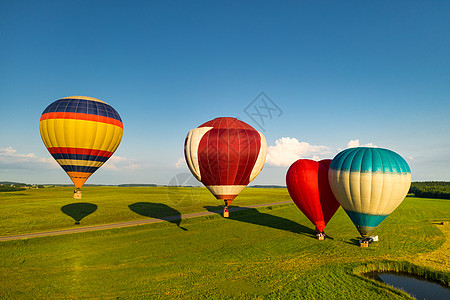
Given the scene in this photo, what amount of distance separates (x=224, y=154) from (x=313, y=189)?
7.99m

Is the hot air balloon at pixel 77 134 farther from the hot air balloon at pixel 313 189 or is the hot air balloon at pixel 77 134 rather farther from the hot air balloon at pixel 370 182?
the hot air balloon at pixel 370 182

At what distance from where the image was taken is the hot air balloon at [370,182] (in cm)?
1739

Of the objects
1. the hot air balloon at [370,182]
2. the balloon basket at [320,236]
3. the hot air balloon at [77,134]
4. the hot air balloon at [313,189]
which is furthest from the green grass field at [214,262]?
the hot air balloon at [77,134]

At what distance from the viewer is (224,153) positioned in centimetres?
2252

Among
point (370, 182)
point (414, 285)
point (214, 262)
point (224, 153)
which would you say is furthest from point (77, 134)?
point (414, 285)

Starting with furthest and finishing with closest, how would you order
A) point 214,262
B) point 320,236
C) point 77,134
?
point 77,134 → point 320,236 → point 214,262

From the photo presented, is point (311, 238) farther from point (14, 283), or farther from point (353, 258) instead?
point (14, 283)

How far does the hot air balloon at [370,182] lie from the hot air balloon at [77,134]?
2201cm

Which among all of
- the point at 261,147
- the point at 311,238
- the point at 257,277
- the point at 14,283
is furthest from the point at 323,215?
the point at 14,283

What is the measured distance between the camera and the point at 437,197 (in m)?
84.3

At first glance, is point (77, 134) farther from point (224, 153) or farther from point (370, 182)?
point (370, 182)

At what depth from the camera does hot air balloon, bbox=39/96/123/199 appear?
79.7ft

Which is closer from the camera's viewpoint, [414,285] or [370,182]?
[414,285]

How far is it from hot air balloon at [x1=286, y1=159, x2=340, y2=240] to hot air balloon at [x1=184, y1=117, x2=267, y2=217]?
13.2 ft
